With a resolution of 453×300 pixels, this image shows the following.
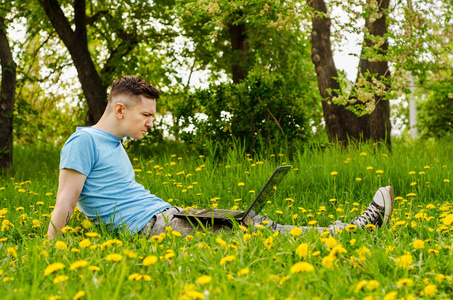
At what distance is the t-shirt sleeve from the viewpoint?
2.97 metres

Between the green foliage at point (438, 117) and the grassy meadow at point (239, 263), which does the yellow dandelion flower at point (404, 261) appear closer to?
the grassy meadow at point (239, 263)

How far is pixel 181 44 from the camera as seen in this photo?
37.5 feet

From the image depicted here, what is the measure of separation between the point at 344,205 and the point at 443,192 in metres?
1.10

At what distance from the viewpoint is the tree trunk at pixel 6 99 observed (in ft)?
25.3

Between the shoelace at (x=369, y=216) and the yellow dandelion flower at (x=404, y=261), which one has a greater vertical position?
the shoelace at (x=369, y=216)

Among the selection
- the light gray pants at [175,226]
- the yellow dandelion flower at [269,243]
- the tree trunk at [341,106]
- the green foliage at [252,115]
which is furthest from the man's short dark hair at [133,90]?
the tree trunk at [341,106]

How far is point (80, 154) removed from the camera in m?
3.01

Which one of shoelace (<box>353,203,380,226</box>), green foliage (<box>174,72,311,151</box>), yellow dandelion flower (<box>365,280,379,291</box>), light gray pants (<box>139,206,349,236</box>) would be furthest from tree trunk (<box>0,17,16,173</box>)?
yellow dandelion flower (<box>365,280,379,291</box>)

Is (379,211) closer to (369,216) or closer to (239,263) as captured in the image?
(369,216)

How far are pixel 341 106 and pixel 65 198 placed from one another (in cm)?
580

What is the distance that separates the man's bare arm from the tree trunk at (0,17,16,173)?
5.46 meters

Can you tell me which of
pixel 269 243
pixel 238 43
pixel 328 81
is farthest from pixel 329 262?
pixel 238 43

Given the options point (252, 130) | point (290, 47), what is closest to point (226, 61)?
point (290, 47)

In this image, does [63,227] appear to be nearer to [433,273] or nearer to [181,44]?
[433,273]
